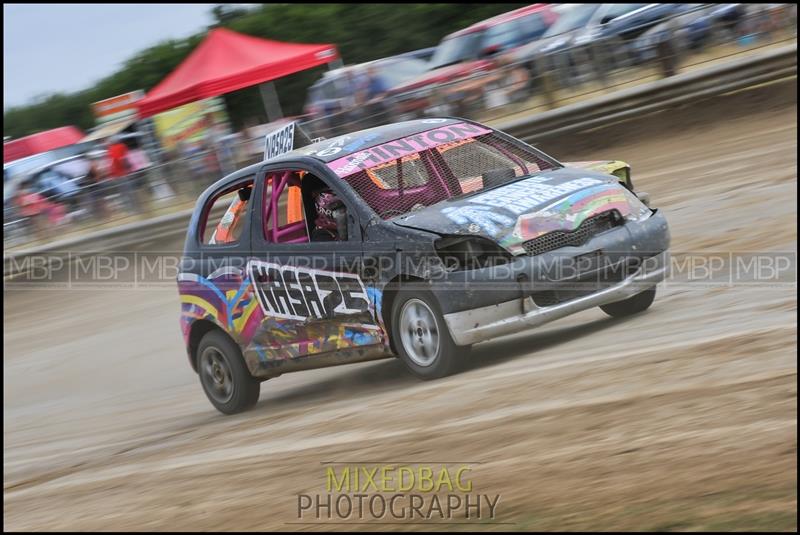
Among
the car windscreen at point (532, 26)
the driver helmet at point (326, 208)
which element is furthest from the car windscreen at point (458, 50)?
the driver helmet at point (326, 208)

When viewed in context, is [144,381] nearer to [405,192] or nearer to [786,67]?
[405,192]

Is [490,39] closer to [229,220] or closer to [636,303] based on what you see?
[229,220]

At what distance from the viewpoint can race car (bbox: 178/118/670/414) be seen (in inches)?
271

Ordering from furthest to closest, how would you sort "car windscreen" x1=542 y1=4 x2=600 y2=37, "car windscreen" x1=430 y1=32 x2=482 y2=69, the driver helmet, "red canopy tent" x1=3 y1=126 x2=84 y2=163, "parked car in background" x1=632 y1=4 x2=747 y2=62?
"red canopy tent" x1=3 y1=126 x2=84 y2=163
"car windscreen" x1=430 y1=32 x2=482 y2=69
"car windscreen" x1=542 y1=4 x2=600 y2=37
"parked car in background" x1=632 y1=4 x2=747 y2=62
the driver helmet

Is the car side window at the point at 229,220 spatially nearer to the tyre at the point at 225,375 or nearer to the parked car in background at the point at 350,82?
the tyre at the point at 225,375

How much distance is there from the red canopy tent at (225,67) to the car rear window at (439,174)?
49.9 ft

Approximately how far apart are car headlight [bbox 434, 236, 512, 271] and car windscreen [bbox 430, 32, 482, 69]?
13343 mm

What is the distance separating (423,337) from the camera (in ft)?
23.5

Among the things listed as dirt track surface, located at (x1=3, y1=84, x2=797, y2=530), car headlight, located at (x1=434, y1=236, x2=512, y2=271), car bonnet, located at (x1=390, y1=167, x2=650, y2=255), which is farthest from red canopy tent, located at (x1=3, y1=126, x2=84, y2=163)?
car headlight, located at (x1=434, y1=236, x2=512, y2=271)

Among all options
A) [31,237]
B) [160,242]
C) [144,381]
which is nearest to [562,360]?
[144,381]

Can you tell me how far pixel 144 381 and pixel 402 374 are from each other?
389 cm

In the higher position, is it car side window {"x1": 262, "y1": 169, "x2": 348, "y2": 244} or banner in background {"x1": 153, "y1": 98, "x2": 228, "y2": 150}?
banner in background {"x1": 153, "y1": 98, "x2": 228, "y2": 150}

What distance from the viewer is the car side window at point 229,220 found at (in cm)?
832

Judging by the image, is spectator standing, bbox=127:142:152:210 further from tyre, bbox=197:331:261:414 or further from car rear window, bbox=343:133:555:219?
car rear window, bbox=343:133:555:219
